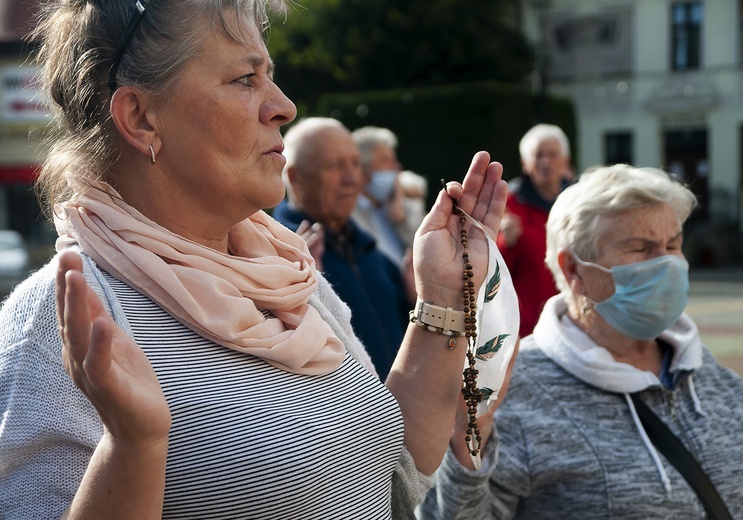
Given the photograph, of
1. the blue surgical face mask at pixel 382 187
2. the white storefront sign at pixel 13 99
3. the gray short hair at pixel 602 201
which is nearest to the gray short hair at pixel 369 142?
the blue surgical face mask at pixel 382 187

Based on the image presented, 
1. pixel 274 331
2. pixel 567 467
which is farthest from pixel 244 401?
pixel 567 467

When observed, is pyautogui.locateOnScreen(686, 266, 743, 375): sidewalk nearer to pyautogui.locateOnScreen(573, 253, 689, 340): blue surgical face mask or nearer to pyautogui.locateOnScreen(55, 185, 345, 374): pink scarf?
pyautogui.locateOnScreen(573, 253, 689, 340): blue surgical face mask

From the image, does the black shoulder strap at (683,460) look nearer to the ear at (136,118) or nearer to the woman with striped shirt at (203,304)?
the woman with striped shirt at (203,304)

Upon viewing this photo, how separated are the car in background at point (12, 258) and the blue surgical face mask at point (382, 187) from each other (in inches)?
565

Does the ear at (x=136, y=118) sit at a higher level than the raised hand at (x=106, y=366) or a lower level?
higher

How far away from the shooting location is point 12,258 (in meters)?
19.5

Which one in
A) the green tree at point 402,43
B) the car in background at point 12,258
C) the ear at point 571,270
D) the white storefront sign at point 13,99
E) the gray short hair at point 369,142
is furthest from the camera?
the green tree at point 402,43

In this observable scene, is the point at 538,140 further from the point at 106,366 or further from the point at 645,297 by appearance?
the point at 106,366

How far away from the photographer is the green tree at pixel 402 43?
30062mm

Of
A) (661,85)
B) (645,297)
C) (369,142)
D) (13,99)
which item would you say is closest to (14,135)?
(13,99)

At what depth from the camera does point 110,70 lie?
6.45 ft

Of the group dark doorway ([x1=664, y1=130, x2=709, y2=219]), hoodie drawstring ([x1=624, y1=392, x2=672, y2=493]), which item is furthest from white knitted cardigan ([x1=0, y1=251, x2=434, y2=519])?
dark doorway ([x1=664, y1=130, x2=709, y2=219])

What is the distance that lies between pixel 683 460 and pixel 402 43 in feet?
93.0

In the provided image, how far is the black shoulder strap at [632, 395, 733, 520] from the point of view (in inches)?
109
